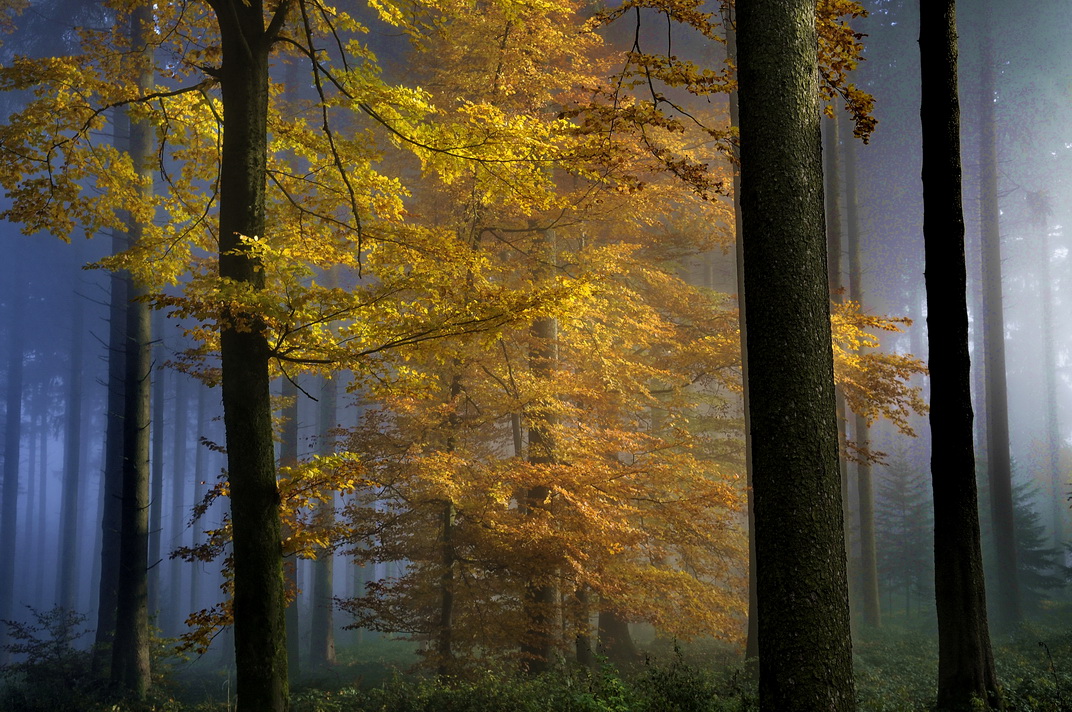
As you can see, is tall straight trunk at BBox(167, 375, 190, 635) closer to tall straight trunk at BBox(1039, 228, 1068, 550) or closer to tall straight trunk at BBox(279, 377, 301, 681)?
tall straight trunk at BBox(279, 377, 301, 681)

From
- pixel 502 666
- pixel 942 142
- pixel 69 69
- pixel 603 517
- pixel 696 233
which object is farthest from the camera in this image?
pixel 696 233

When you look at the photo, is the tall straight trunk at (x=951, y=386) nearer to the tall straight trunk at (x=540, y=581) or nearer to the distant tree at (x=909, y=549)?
the tall straight trunk at (x=540, y=581)

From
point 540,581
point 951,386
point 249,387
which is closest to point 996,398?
point 951,386

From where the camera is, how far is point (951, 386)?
20.4 feet

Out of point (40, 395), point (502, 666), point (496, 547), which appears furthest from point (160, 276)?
point (40, 395)

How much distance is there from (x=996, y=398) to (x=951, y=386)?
17.1 m

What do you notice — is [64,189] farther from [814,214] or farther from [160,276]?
[814,214]

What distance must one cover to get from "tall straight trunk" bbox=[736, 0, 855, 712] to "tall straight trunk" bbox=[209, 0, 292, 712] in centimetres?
423

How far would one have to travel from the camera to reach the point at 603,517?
388 inches

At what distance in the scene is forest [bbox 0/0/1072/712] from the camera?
3973 millimetres

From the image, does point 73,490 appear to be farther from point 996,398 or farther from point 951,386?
point 996,398

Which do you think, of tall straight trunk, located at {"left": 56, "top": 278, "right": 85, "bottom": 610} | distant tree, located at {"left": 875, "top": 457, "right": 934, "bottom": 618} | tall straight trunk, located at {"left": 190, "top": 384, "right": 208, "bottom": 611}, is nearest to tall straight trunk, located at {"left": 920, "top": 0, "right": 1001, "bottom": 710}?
distant tree, located at {"left": 875, "top": 457, "right": 934, "bottom": 618}

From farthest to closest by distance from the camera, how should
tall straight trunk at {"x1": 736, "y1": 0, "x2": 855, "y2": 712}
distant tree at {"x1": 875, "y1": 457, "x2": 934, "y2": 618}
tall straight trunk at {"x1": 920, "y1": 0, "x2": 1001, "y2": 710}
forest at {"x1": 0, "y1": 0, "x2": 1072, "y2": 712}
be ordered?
distant tree at {"x1": 875, "y1": 457, "x2": 934, "y2": 618}
tall straight trunk at {"x1": 920, "y1": 0, "x2": 1001, "y2": 710}
forest at {"x1": 0, "y1": 0, "x2": 1072, "y2": 712}
tall straight trunk at {"x1": 736, "y1": 0, "x2": 855, "y2": 712}

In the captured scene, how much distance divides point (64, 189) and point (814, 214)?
765 cm
